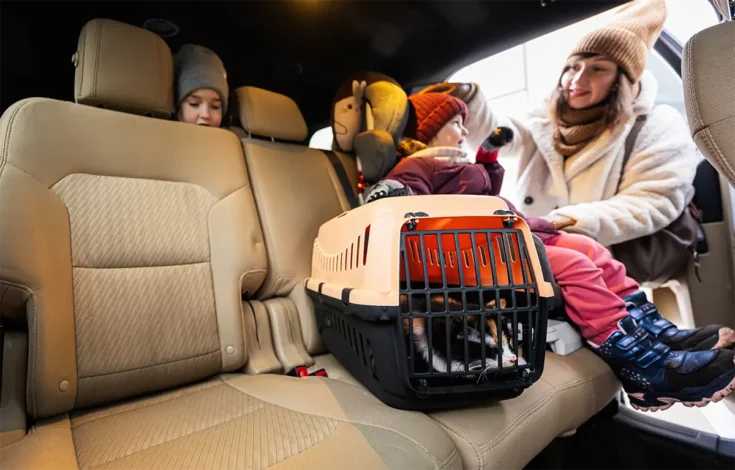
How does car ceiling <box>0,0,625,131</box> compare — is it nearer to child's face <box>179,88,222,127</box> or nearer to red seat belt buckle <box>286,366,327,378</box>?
child's face <box>179,88,222,127</box>

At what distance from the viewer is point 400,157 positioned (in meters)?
1.49

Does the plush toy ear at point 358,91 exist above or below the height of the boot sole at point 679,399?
above

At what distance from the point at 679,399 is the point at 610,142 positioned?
3.14 feet

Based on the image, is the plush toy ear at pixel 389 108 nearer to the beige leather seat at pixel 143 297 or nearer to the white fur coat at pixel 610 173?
the white fur coat at pixel 610 173

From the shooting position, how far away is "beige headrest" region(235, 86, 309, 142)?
4.26 feet

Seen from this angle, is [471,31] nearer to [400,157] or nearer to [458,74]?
[458,74]

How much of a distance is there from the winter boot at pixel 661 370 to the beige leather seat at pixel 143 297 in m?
0.63

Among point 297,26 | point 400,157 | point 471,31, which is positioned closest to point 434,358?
point 400,157

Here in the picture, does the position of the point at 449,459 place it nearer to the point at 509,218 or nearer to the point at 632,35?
the point at 509,218

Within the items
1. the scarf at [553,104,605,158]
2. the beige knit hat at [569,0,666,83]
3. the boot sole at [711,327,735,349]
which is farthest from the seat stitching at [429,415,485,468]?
the beige knit hat at [569,0,666,83]

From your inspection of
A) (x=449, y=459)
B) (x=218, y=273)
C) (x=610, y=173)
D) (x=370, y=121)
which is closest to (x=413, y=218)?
(x=449, y=459)

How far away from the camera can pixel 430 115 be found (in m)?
1.49

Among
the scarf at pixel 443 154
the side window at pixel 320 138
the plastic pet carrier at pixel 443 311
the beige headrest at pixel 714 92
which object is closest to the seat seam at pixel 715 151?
the beige headrest at pixel 714 92

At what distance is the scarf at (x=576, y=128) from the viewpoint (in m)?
1.60
